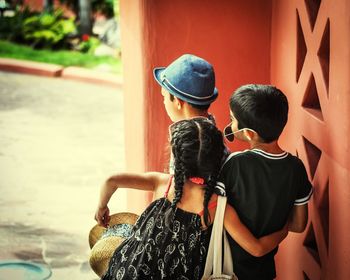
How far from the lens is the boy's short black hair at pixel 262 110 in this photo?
2.89m

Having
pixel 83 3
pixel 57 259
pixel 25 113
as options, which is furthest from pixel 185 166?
pixel 83 3

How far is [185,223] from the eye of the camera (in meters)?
2.97

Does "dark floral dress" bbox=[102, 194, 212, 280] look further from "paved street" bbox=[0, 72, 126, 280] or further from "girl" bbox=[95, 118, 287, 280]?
"paved street" bbox=[0, 72, 126, 280]

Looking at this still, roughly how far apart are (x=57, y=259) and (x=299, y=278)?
2177 mm

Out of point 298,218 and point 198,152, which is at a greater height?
point 198,152

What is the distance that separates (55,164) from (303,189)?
5.04 metres

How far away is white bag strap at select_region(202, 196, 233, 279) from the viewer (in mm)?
2873

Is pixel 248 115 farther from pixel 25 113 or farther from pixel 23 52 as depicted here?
pixel 23 52

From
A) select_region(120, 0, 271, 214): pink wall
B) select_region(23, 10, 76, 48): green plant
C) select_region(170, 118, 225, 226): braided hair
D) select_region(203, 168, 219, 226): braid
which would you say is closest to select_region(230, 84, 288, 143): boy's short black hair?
select_region(170, 118, 225, 226): braided hair

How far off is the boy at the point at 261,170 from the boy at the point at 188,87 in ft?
1.25

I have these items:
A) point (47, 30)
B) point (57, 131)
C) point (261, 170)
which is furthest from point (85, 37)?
point (261, 170)

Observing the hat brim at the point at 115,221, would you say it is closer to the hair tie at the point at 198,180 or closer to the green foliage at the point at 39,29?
the hair tie at the point at 198,180

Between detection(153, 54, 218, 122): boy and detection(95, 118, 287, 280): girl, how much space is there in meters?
0.36

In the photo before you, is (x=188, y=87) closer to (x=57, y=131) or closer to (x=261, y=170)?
(x=261, y=170)
